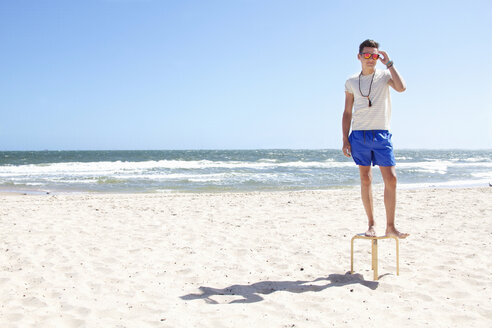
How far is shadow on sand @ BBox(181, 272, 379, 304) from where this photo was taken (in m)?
3.23

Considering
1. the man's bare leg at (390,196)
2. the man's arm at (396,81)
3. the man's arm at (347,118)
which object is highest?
the man's arm at (396,81)

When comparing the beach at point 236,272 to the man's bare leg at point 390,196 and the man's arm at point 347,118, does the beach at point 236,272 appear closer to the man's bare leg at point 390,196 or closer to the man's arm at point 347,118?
the man's bare leg at point 390,196

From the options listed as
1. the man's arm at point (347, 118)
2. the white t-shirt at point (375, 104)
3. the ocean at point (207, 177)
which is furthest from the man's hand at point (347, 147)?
the ocean at point (207, 177)

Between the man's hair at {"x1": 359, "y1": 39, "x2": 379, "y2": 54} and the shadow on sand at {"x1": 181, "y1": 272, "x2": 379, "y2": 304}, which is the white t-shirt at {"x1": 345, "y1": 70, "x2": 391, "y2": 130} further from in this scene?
the shadow on sand at {"x1": 181, "y1": 272, "x2": 379, "y2": 304}

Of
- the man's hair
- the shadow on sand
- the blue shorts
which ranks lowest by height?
the shadow on sand

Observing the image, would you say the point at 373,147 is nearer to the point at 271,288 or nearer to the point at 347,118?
the point at 347,118

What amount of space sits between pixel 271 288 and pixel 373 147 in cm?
161

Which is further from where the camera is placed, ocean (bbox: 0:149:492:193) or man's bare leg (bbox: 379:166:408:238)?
ocean (bbox: 0:149:492:193)

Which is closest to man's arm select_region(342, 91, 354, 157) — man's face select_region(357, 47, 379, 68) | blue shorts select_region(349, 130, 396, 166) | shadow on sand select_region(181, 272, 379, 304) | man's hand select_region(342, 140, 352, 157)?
man's hand select_region(342, 140, 352, 157)

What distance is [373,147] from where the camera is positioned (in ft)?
11.7

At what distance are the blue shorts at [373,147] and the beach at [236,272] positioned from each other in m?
1.12

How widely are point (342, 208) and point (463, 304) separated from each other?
5.28 m

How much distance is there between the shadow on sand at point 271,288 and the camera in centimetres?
323

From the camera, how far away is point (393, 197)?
3.59 m
